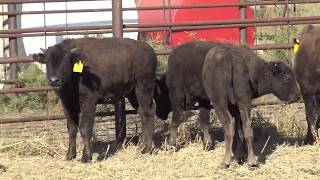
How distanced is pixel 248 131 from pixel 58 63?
2416 millimetres

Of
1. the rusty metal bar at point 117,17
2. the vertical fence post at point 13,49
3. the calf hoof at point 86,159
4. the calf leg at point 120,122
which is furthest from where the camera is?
the vertical fence post at point 13,49

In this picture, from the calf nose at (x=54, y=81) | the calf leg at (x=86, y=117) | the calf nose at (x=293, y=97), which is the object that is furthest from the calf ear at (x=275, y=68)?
the calf nose at (x=54, y=81)

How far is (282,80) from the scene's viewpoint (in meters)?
7.39

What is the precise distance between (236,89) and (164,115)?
1.93 meters

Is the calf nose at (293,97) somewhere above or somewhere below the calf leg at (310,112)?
above

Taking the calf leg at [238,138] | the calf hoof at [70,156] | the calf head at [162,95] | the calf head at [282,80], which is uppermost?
the calf head at [282,80]

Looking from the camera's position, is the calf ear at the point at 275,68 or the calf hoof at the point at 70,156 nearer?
the calf ear at the point at 275,68

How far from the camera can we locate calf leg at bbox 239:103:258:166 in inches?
265

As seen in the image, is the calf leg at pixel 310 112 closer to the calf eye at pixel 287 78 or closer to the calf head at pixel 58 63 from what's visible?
the calf eye at pixel 287 78

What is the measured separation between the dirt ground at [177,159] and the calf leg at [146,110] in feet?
0.77

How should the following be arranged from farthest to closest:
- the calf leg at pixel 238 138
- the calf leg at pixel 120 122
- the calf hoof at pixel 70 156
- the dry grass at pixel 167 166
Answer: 1. the calf leg at pixel 120 122
2. the calf hoof at pixel 70 156
3. the calf leg at pixel 238 138
4. the dry grass at pixel 167 166

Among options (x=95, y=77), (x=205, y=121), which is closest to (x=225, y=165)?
(x=205, y=121)

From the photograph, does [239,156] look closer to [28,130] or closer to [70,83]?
[70,83]

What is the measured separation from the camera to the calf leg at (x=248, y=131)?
6727mm
